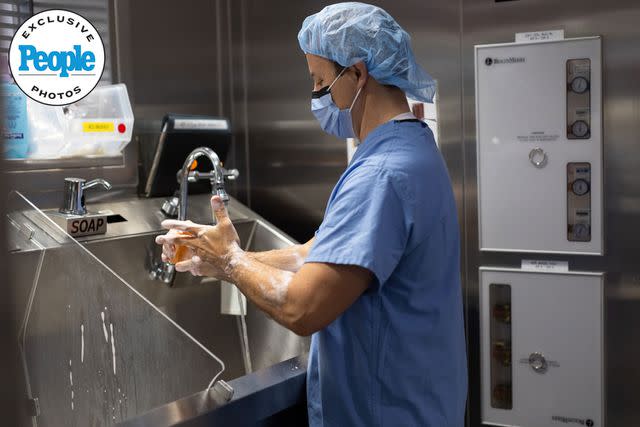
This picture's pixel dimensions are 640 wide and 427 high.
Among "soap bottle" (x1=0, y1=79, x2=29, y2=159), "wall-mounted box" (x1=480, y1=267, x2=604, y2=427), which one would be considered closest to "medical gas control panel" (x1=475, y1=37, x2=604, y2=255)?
"wall-mounted box" (x1=480, y1=267, x2=604, y2=427)

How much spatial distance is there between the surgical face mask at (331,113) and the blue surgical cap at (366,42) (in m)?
0.05

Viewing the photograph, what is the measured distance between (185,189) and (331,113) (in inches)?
30.7

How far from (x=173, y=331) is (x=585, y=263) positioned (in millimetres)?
1267

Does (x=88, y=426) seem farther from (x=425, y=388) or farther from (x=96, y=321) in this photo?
(x=425, y=388)

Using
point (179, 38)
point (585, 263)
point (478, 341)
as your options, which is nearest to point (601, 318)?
point (585, 263)

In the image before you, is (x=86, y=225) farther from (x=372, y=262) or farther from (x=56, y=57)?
(x=372, y=262)

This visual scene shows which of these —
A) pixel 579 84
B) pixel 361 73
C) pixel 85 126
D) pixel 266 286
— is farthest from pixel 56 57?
pixel 579 84

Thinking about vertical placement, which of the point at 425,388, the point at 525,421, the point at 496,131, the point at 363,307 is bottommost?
the point at 525,421

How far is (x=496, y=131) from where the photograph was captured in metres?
2.05

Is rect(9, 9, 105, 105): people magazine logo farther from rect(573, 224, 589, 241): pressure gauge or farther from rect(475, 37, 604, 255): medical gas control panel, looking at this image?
rect(573, 224, 589, 241): pressure gauge

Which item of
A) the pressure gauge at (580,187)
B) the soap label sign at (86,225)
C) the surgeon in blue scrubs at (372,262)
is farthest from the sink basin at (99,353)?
the pressure gauge at (580,187)

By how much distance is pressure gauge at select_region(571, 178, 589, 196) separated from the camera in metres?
1.95

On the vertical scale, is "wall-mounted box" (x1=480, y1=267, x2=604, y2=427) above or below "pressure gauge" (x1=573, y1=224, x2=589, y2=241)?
below

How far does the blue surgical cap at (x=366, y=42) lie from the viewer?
1.18 m
